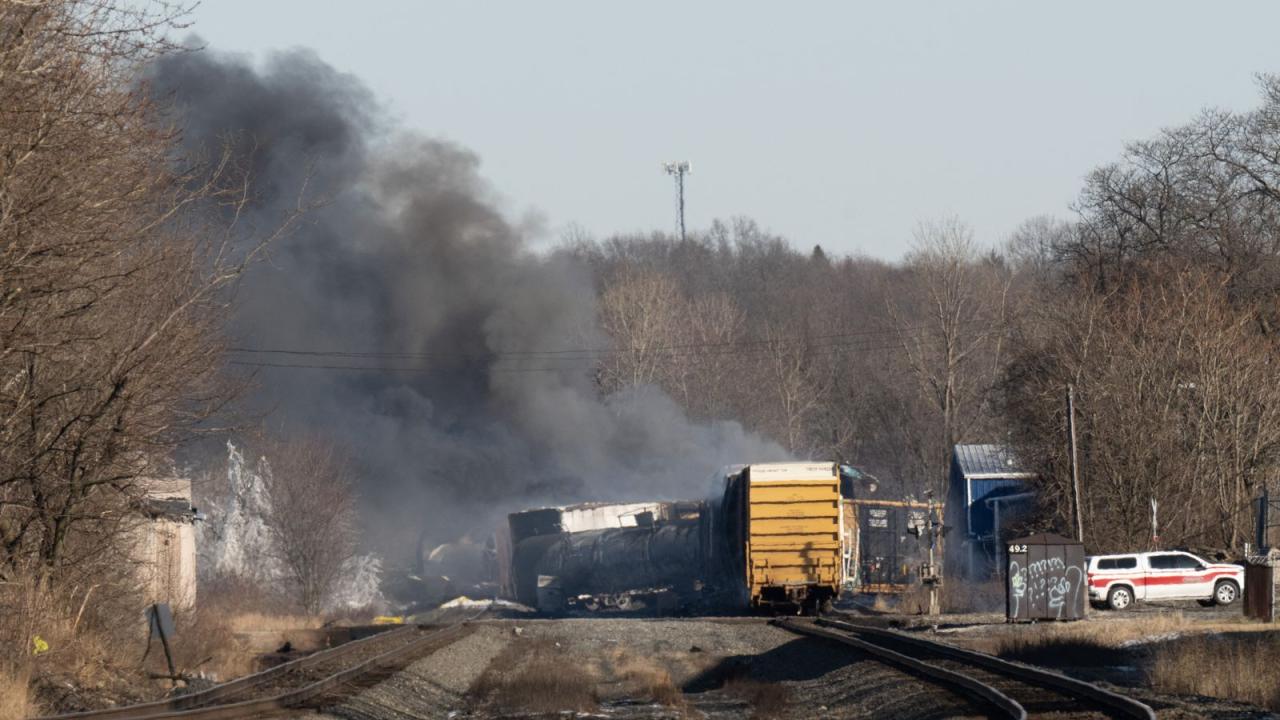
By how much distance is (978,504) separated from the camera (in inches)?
2346

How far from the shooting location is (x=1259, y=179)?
5703 cm

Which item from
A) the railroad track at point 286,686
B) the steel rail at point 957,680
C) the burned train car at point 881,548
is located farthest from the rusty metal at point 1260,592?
the burned train car at point 881,548

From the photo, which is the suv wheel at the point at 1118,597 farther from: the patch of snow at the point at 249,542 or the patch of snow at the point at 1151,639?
the patch of snow at the point at 249,542

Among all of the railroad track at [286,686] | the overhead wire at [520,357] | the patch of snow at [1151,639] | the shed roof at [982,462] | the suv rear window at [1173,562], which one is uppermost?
the overhead wire at [520,357]

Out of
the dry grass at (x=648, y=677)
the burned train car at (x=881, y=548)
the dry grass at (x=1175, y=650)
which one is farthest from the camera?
the burned train car at (x=881, y=548)

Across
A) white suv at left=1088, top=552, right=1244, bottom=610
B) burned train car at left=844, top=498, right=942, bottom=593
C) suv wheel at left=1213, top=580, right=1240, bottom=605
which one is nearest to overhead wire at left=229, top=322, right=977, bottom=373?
burned train car at left=844, top=498, right=942, bottom=593

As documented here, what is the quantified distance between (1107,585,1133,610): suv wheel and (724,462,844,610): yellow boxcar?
6.57m

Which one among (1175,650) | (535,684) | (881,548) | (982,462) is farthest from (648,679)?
(982,462)

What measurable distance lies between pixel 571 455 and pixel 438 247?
13.1m

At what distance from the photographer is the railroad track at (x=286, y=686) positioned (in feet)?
47.5

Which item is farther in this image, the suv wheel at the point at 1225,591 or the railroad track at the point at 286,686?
the suv wheel at the point at 1225,591

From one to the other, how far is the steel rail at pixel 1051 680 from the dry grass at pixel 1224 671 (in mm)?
1014

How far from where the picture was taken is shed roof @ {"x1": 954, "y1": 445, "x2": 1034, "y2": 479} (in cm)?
5862

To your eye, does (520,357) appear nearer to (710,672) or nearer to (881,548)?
(881,548)
